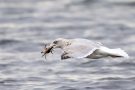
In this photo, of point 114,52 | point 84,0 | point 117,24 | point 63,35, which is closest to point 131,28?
point 117,24

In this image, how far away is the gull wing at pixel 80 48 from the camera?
355 inches

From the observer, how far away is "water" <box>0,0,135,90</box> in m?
11.5

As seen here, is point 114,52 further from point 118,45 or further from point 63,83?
point 118,45

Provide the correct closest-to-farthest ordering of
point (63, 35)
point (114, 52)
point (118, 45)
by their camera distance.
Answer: point (114, 52) < point (118, 45) < point (63, 35)

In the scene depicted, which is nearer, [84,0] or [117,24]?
[117,24]

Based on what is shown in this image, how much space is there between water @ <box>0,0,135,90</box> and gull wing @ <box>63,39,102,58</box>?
1.53 meters

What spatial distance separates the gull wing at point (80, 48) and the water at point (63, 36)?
1.53m

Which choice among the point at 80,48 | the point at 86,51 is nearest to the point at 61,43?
the point at 80,48

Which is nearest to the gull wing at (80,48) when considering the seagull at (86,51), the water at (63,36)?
the seagull at (86,51)

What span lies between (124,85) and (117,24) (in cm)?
649

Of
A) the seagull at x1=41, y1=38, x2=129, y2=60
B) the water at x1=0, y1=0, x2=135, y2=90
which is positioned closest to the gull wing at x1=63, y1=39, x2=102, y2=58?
the seagull at x1=41, y1=38, x2=129, y2=60

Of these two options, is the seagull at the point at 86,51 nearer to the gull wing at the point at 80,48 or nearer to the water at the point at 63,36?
the gull wing at the point at 80,48

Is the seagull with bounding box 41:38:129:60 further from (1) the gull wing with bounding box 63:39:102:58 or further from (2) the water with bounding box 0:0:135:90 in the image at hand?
(2) the water with bounding box 0:0:135:90

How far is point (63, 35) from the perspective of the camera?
1638 cm
